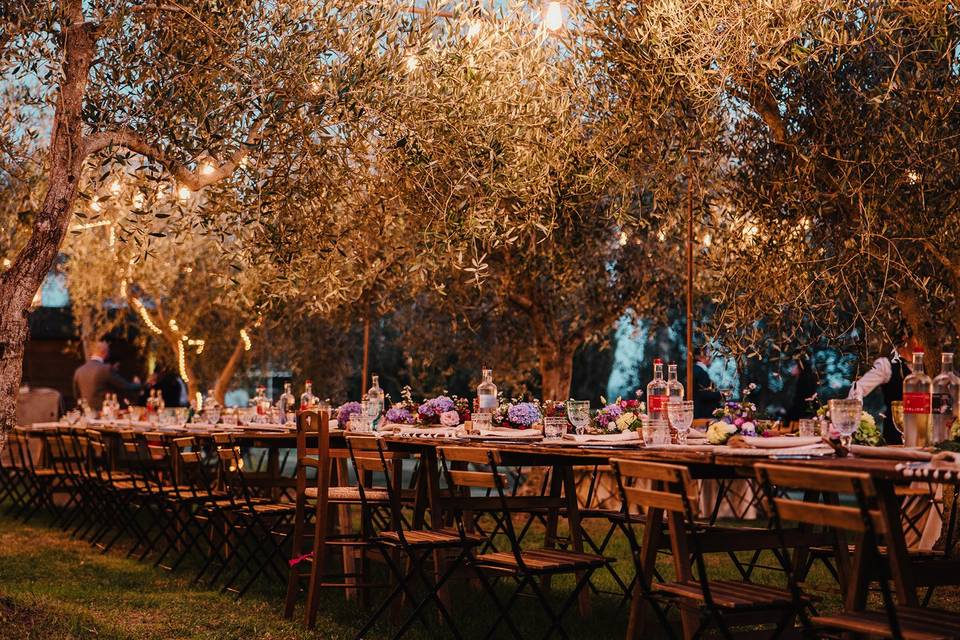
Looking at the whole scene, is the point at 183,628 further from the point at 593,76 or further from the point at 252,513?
the point at 593,76

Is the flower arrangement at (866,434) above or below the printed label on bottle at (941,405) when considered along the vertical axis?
below

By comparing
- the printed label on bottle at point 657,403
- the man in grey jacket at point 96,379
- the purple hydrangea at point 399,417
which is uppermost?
the man in grey jacket at point 96,379

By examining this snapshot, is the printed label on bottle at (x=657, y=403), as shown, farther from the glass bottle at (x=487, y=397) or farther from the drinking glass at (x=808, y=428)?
the glass bottle at (x=487, y=397)

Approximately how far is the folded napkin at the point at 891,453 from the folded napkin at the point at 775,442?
0.13 meters

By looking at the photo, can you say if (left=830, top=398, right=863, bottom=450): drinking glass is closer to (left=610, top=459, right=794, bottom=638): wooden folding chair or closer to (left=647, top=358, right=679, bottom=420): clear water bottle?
(left=610, top=459, right=794, bottom=638): wooden folding chair

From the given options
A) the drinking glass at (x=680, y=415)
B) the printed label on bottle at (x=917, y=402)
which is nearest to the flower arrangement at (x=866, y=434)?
the printed label on bottle at (x=917, y=402)

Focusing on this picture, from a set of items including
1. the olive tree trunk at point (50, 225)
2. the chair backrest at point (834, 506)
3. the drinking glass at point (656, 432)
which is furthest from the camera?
the olive tree trunk at point (50, 225)

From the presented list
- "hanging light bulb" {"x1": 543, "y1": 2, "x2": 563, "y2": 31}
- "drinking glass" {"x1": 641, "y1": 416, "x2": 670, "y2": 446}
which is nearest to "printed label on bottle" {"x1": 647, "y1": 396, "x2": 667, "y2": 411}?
"drinking glass" {"x1": 641, "y1": 416, "x2": 670, "y2": 446}

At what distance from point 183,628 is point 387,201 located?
292cm

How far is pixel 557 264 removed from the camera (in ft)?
30.7

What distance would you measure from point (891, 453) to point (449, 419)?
2.75 m

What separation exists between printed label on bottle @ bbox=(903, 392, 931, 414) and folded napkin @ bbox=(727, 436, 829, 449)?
0.31 m

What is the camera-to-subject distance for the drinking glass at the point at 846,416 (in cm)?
397

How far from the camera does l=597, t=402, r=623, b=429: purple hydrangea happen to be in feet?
17.6
